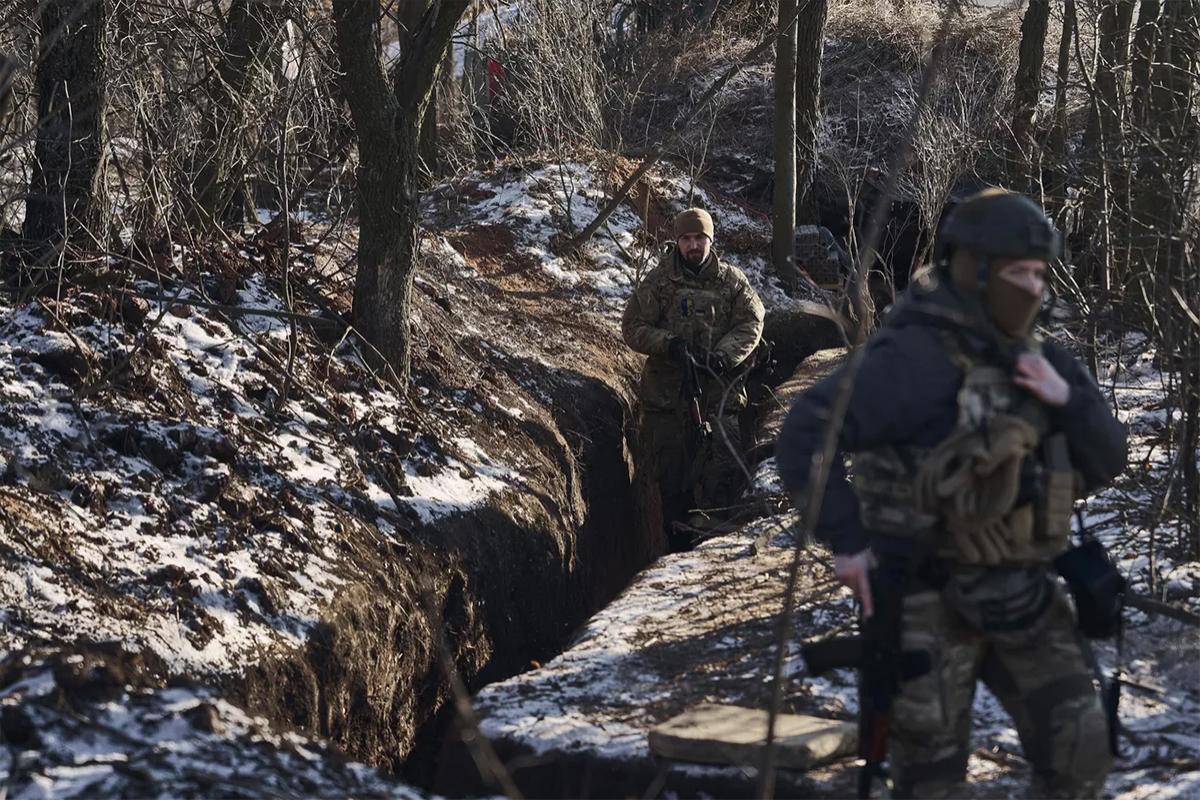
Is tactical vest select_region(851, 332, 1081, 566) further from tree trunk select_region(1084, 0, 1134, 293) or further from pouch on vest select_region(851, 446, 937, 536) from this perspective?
tree trunk select_region(1084, 0, 1134, 293)

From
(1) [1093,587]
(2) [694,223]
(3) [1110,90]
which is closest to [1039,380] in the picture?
(1) [1093,587]

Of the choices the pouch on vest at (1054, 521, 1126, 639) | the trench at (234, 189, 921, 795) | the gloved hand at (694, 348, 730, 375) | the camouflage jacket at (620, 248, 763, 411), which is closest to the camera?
the pouch on vest at (1054, 521, 1126, 639)

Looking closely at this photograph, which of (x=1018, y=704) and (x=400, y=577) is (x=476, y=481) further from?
(x=1018, y=704)

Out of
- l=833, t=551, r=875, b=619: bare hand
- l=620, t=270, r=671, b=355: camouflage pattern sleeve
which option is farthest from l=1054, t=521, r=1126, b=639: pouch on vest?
l=620, t=270, r=671, b=355: camouflage pattern sleeve

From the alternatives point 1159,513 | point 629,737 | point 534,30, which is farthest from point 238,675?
point 534,30

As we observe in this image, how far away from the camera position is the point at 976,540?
11.8 ft

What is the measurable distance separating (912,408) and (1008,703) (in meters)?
0.83

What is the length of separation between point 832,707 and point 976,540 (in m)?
1.79

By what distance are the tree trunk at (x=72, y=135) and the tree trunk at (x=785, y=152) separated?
9.14 m

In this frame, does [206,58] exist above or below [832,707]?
above

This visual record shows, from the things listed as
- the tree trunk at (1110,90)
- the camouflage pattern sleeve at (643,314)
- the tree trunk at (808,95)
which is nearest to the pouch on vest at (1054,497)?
the tree trunk at (1110,90)

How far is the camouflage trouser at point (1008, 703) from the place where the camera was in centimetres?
353

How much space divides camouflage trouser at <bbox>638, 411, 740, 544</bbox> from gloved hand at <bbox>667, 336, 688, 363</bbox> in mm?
403

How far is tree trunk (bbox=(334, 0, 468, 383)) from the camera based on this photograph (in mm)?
8109
